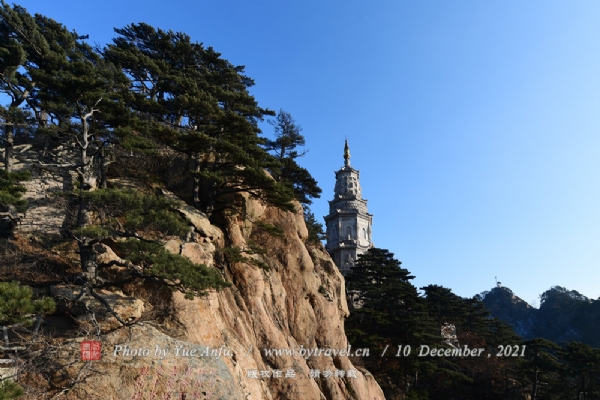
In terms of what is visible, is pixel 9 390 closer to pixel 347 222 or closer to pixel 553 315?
pixel 347 222

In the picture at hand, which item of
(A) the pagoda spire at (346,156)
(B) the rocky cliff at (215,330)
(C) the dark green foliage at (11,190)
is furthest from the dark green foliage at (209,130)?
(A) the pagoda spire at (346,156)

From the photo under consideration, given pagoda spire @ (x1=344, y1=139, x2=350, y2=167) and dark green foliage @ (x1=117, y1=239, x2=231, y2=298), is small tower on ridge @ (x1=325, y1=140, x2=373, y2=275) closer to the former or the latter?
pagoda spire @ (x1=344, y1=139, x2=350, y2=167)

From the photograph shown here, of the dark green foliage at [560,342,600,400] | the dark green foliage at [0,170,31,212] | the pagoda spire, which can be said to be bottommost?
the dark green foliage at [560,342,600,400]

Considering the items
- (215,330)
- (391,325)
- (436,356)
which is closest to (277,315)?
(215,330)

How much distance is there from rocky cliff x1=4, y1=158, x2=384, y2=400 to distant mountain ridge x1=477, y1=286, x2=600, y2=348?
6365 cm

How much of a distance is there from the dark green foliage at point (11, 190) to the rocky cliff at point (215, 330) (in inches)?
82.4

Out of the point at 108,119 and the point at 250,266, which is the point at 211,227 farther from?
the point at 108,119

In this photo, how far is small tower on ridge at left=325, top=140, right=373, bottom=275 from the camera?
4875 cm

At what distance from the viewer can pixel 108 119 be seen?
37.7ft

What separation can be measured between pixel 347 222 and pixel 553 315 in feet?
220

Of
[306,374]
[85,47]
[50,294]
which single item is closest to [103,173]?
[50,294]

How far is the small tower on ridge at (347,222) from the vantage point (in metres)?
48.8

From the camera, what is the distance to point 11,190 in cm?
872

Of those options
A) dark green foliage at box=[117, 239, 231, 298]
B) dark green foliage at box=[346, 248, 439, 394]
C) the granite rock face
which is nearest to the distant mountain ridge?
dark green foliage at box=[346, 248, 439, 394]
